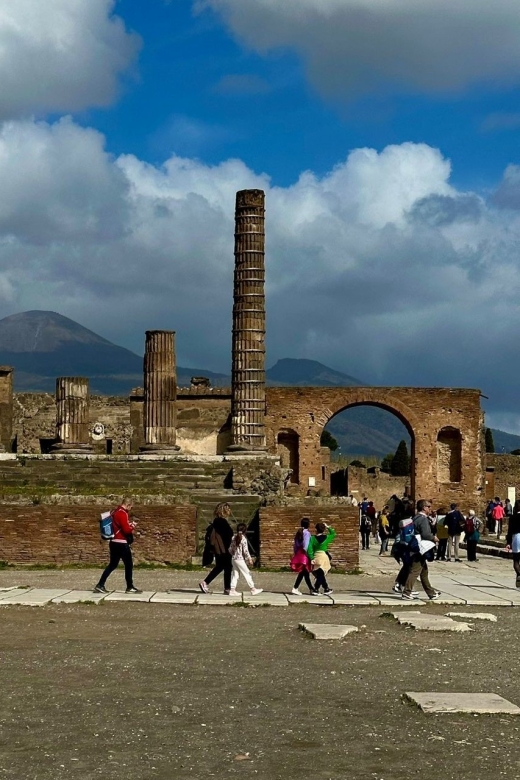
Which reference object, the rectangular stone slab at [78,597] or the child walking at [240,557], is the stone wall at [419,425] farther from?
the rectangular stone slab at [78,597]

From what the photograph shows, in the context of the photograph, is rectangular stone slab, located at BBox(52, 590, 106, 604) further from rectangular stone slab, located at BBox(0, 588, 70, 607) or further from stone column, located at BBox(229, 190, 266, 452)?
stone column, located at BBox(229, 190, 266, 452)

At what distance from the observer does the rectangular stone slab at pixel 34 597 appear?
1415cm

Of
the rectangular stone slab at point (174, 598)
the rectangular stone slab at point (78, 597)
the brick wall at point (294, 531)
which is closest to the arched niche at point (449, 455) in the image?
the brick wall at point (294, 531)

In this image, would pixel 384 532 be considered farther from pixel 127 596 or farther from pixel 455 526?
pixel 127 596

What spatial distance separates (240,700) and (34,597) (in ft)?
22.5

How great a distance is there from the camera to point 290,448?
4528 cm

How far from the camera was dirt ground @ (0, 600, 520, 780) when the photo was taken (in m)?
6.54

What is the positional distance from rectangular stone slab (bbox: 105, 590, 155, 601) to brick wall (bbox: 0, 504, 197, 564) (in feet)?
15.3

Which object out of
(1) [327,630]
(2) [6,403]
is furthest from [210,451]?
(1) [327,630]

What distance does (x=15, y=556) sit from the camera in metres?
20.2

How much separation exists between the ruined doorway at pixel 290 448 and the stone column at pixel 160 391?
13987 mm

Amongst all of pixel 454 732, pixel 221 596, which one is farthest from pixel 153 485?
pixel 454 732

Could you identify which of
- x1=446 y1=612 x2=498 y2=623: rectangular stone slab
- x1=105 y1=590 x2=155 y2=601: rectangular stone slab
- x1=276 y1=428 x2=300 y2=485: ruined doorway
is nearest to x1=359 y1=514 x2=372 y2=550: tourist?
x1=276 y1=428 x2=300 y2=485: ruined doorway

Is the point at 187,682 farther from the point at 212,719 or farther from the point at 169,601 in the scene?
the point at 169,601
